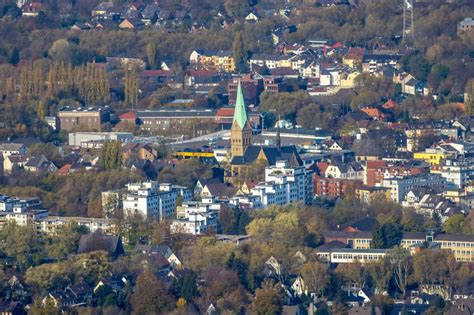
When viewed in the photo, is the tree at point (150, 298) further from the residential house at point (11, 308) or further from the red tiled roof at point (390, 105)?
the red tiled roof at point (390, 105)

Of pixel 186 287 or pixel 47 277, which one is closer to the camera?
pixel 186 287

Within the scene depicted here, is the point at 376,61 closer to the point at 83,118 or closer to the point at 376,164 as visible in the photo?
the point at 83,118

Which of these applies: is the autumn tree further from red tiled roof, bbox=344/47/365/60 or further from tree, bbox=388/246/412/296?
tree, bbox=388/246/412/296

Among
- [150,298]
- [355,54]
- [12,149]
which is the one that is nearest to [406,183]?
[12,149]

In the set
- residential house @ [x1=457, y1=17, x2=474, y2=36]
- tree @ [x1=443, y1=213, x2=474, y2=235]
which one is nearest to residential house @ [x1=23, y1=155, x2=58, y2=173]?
tree @ [x1=443, y1=213, x2=474, y2=235]

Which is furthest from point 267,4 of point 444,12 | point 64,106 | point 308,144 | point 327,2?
point 308,144

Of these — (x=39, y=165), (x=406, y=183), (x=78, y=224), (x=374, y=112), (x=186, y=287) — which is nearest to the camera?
(x=186, y=287)
